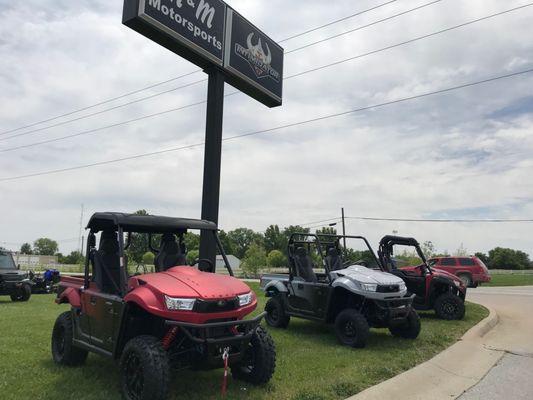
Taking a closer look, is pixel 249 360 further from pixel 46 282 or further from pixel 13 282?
pixel 46 282

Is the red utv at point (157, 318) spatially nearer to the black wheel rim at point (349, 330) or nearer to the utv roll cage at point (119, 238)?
the utv roll cage at point (119, 238)

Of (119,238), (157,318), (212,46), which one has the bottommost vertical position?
(157,318)

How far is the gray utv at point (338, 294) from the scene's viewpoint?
8148 mm

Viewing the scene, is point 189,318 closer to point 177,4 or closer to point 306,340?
point 306,340

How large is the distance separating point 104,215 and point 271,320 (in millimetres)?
5295

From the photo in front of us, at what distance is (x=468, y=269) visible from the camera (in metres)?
27.4

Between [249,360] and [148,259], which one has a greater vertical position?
[148,259]

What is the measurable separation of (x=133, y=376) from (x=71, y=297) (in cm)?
207

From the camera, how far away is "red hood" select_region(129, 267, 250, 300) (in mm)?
4934

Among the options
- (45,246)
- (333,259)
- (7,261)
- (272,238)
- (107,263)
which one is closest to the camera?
(107,263)

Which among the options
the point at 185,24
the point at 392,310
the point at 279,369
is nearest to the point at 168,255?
the point at 279,369

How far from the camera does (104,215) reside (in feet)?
19.3

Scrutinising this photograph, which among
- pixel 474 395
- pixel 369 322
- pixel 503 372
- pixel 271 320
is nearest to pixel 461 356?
pixel 503 372

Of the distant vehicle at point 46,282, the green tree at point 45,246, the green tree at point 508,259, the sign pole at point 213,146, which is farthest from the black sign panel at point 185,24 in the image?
the green tree at point 45,246
